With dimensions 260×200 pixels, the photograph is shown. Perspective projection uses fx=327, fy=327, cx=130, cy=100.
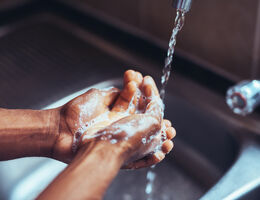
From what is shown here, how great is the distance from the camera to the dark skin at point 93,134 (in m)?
0.47

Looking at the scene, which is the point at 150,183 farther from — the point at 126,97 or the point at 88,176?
the point at 88,176

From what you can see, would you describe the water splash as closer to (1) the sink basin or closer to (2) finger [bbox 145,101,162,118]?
(1) the sink basin

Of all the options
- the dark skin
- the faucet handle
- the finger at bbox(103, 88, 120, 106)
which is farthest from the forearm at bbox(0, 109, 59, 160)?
the faucet handle

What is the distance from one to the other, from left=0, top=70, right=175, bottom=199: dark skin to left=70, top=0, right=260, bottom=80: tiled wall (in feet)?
0.73

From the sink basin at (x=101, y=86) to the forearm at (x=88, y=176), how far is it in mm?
303

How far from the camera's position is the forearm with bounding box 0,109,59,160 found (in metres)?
0.61

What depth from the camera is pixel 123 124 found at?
547mm

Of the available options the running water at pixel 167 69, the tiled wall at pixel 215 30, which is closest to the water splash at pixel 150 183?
the running water at pixel 167 69

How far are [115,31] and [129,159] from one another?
0.57 m

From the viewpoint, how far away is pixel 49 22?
109 centimetres

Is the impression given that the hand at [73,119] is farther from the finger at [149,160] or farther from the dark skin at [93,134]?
the finger at [149,160]

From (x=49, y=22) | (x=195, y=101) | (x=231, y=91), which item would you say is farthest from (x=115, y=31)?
(x=231, y=91)

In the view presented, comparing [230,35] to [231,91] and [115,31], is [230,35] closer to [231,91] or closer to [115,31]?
[231,91]

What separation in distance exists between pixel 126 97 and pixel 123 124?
5.2 inches
